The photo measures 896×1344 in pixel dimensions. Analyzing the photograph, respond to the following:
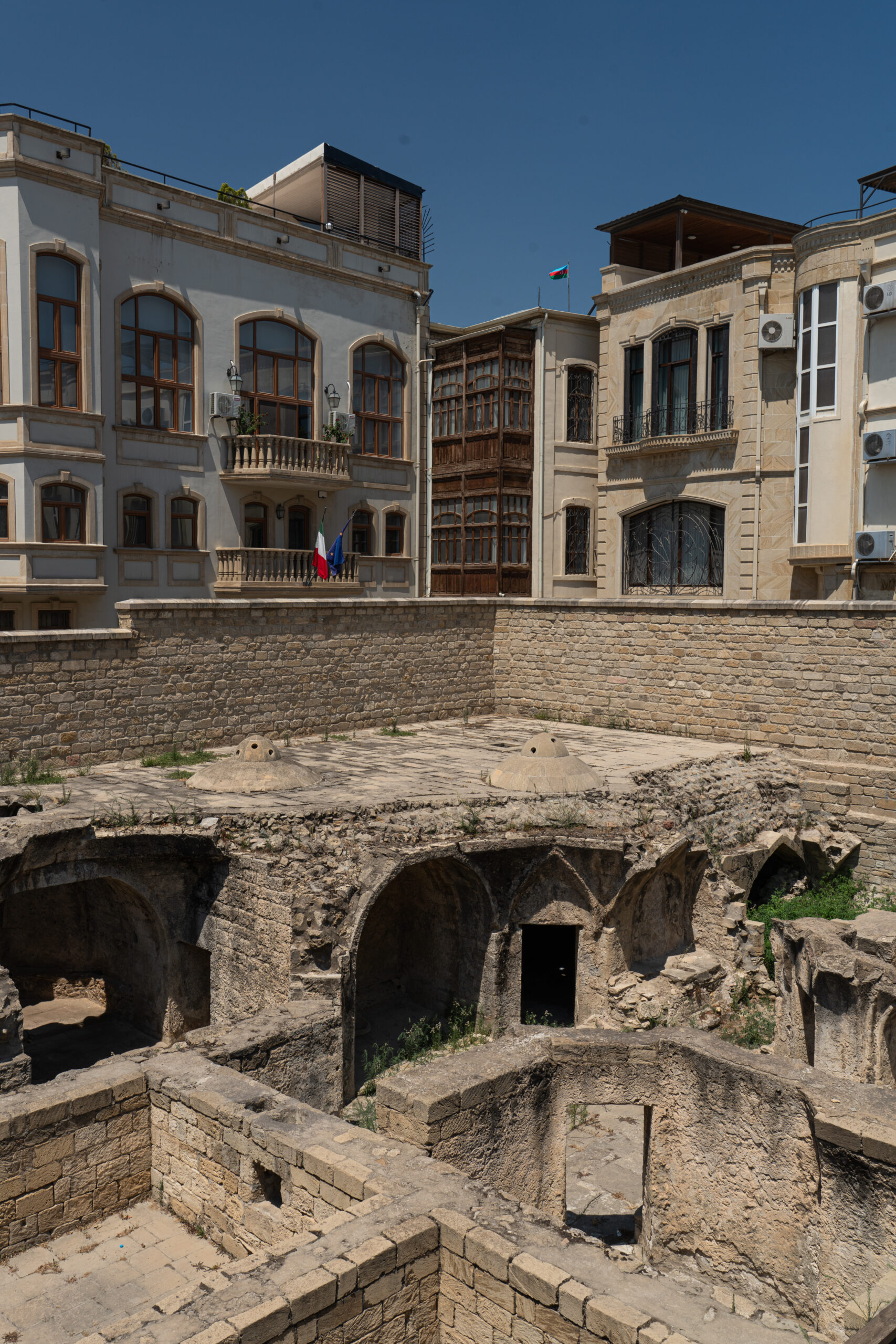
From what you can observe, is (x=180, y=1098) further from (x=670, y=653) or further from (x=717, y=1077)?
(x=670, y=653)

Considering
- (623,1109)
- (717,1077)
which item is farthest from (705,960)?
(717,1077)

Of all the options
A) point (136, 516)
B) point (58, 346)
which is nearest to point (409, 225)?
point (58, 346)

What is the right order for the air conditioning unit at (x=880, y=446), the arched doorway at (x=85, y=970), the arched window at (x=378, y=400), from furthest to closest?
the arched window at (x=378, y=400) → the air conditioning unit at (x=880, y=446) → the arched doorway at (x=85, y=970)

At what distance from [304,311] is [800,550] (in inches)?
509

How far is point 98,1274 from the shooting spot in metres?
8.13

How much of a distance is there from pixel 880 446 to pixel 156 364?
50.9ft

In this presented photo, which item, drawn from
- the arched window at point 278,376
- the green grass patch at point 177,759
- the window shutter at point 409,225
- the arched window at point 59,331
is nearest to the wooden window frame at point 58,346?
the arched window at point 59,331

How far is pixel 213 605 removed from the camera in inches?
720

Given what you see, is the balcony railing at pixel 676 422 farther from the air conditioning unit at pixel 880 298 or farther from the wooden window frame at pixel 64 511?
the wooden window frame at pixel 64 511

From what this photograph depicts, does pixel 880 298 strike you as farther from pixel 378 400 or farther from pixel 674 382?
pixel 378 400

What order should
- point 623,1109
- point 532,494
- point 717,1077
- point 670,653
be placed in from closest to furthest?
point 717,1077
point 623,1109
point 670,653
point 532,494

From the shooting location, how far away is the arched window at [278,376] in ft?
77.9

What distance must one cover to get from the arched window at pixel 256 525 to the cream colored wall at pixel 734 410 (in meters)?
9.33

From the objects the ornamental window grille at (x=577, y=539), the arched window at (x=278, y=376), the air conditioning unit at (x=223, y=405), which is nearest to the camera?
the air conditioning unit at (x=223, y=405)
